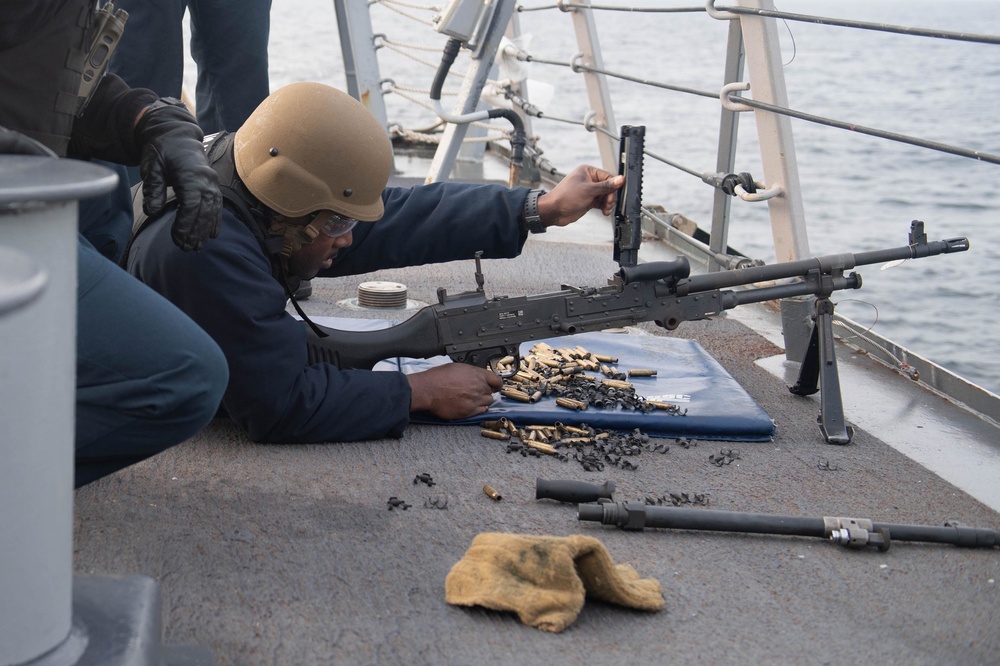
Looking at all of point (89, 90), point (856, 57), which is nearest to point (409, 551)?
point (89, 90)

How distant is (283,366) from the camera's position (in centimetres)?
239

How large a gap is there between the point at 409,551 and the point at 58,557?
2.67ft

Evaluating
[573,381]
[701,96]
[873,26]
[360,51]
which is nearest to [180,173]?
[573,381]

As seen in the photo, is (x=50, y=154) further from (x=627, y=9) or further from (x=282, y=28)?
(x=282, y=28)

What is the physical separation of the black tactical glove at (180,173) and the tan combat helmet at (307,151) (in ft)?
0.90

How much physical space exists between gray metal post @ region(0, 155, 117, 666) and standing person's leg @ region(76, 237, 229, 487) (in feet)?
1.41

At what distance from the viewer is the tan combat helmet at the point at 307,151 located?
2361 mm

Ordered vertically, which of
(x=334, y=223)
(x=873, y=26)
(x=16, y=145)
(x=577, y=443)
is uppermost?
(x=873, y=26)

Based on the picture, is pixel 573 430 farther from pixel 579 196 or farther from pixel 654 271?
pixel 579 196

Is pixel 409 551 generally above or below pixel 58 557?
below

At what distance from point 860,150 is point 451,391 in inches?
721

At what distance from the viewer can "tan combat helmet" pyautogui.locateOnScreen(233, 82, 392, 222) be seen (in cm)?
236

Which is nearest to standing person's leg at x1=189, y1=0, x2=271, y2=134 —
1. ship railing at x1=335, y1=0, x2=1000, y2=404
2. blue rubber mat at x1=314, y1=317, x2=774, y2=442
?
blue rubber mat at x1=314, y1=317, x2=774, y2=442

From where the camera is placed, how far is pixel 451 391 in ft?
8.65
